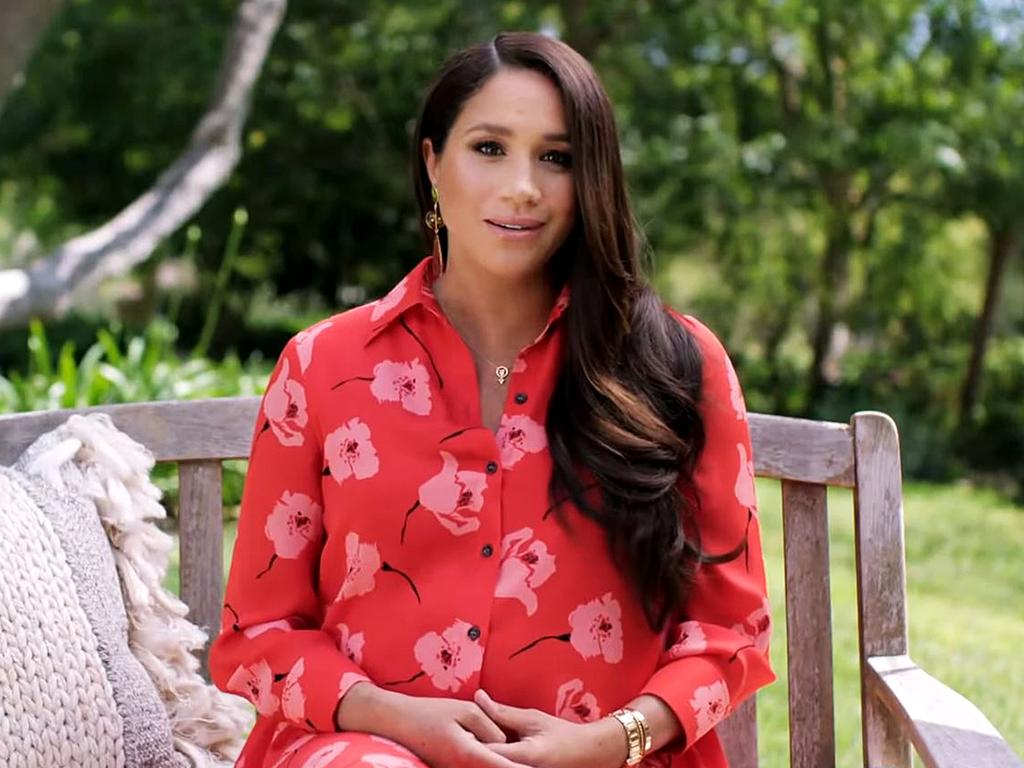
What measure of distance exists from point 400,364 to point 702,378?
1.58 feet

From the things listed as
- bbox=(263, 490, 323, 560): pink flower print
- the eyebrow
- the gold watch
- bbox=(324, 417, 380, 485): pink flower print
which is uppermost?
the eyebrow

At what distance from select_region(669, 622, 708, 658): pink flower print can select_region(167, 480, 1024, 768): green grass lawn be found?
2120 millimetres

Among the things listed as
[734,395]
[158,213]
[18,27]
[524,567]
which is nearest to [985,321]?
[158,213]

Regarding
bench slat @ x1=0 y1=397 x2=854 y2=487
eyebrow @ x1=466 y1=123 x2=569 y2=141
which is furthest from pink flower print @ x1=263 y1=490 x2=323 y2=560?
eyebrow @ x1=466 y1=123 x2=569 y2=141

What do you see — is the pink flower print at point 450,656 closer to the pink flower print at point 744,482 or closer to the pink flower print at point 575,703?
the pink flower print at point 575,703

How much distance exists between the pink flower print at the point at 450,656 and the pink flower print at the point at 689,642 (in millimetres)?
300

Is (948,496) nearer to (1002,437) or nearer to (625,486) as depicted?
(1002,437)

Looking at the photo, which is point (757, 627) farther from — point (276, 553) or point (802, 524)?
point (276, 553)

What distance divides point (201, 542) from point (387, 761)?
836 mm

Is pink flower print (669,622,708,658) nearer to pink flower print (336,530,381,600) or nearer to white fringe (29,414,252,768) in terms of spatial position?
pink flower print (336,530,381,600)

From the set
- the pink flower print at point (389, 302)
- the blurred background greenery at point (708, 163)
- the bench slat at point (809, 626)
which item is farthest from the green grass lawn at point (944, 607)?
the pink flower print at point (389, 302)

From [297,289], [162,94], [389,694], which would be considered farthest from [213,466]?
[297,289]

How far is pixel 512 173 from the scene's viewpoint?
2.15 metres

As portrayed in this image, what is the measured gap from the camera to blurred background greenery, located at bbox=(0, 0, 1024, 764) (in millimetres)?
11938
